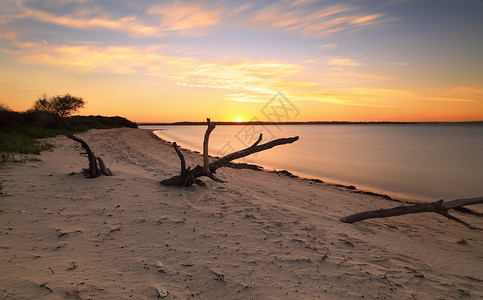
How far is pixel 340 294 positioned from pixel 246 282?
1261 mm

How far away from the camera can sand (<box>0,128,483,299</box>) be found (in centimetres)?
307

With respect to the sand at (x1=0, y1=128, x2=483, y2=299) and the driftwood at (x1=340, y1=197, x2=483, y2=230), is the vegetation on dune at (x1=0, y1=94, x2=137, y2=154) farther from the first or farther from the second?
the driftwood at (x1=340, y1=197, x2=483, y2=230)

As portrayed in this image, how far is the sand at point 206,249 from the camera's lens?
307 centimetres

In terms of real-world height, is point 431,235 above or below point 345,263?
below

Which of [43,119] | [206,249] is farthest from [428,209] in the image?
[43,119]

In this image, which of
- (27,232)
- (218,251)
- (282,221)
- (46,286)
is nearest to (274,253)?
(218,251)

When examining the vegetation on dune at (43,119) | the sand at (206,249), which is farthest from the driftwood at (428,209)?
the vegetation on dune at (43,119)

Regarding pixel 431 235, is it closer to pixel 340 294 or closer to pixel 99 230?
pixel 340 294

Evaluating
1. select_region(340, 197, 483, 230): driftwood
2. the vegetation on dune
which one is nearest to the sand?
select_region(340, 197, 483, 230): driftwood

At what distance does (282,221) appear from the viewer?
5.63 metres

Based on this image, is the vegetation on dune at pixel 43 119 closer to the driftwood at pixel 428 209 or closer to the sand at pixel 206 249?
the sand at pixel 206 249

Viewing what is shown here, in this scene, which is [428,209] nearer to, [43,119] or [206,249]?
[206,249]

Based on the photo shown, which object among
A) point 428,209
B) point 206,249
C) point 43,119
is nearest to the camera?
point 206,249

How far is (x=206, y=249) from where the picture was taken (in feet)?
13.4
